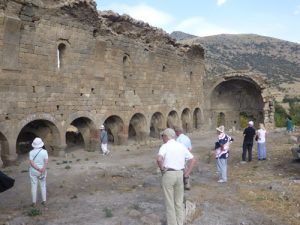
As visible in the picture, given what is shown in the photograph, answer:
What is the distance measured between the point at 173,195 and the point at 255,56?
68.3 m

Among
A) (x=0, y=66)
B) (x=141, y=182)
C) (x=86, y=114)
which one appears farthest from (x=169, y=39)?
(x=141, y=182)

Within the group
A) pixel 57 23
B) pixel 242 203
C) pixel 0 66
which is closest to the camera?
pixel 242 203

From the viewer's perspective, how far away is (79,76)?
15672 millimetres

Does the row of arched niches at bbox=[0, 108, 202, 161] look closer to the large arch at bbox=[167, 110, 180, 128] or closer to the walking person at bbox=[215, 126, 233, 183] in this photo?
the large arch at bbox=[167, 110, 180, 128]

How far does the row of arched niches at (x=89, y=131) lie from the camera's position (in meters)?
14.8

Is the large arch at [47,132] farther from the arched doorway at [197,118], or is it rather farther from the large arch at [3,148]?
the arched doorway at [197,118]

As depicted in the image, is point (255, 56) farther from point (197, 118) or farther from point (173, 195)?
point (173, 195)

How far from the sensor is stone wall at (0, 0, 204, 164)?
12930mm

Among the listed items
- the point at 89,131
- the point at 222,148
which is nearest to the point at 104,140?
the point at 89,131

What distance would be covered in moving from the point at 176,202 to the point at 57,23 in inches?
423

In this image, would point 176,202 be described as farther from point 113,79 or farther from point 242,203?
Answer: point 113,79

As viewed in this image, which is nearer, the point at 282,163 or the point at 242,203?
the point at 242,203

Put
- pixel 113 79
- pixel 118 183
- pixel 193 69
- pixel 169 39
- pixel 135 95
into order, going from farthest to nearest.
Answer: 1. pixel 193 69
2. pixel 169 39
3. pixel 135 95
4. pixel 113 79
5. pixel 118 183

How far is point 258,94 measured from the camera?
93.5ft
